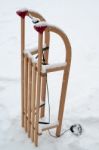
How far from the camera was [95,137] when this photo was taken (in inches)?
84.9

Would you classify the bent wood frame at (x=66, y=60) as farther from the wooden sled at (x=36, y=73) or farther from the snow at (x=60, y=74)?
the snow at (x=60, y=74)

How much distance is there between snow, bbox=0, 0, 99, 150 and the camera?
84.0 inches

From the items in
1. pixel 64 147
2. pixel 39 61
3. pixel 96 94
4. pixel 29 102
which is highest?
pixel 39 61

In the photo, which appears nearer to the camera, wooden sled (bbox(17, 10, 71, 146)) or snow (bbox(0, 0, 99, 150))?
wooden sled (bbox(17, 10, 71, 146))

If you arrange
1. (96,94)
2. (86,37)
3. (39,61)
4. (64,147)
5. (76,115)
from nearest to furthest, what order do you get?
(39,61) → (64,147) → (76,115) → (96,94) → (86,37)

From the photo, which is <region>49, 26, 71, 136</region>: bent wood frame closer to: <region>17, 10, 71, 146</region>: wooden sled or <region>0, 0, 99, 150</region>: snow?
<region>17, 10, 71, 146</region>: wooden sled

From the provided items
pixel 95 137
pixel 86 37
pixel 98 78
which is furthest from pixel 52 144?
pixel 86 37

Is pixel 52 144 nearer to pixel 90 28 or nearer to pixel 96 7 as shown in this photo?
pixel 90 28

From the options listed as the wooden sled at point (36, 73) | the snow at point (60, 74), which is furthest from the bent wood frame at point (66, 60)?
the snow at point (60, 74)

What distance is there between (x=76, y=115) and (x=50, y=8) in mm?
2399

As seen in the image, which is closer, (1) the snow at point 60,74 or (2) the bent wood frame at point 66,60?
(2) the bent wood frame at point 66,60

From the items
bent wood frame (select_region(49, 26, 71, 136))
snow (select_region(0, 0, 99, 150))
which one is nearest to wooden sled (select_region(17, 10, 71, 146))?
bent wood frame (select_region(49, 26, 71, 136))

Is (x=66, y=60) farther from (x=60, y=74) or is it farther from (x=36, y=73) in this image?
(x=60, y=74)

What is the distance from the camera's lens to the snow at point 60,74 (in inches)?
84.0
